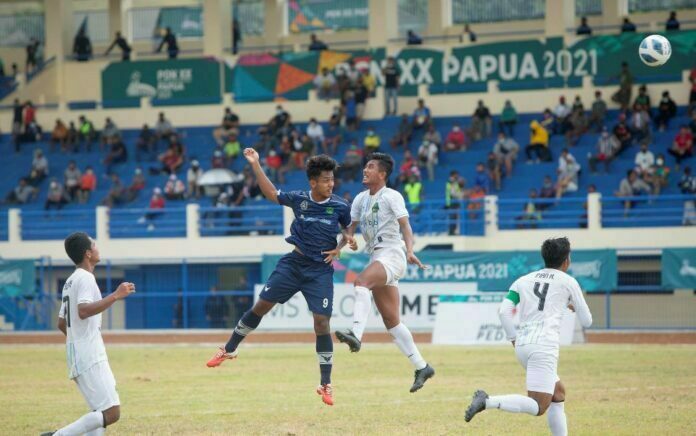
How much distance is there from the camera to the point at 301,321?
112 feet

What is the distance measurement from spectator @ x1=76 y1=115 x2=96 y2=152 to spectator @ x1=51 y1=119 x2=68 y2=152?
1.99 ft

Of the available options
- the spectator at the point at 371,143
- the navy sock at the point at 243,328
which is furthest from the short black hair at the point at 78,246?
the spectator at the point at 371,143

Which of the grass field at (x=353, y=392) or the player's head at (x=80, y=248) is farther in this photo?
the grass field at (x=353, y=392)

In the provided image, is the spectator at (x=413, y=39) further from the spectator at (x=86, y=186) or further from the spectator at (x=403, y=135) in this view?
the spectator at (x=86, y=186)

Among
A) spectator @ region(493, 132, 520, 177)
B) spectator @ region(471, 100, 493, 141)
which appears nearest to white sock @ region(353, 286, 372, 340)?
spectator @ region(493, 132, 520, 177)

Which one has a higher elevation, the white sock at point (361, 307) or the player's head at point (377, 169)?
the player's head at point (377, 169)

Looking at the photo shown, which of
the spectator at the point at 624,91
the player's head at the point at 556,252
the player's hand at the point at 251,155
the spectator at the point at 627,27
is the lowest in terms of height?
the player's head at the point at 556,252

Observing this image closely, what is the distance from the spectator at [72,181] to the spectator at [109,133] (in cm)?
216

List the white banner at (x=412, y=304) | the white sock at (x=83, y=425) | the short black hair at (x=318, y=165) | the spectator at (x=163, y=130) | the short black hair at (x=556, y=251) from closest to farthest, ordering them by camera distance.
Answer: the white sock at (x=83, y=425) < the short black hair at (x=556, y=251) < the short black hair at (x=318, y=165) < the white banner at (x=412, y=304) < the spectator at (x=163, y=130)

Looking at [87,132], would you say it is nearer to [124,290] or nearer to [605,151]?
[605,151]

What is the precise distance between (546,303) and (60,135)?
38.2m

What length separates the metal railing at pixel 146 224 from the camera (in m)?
41.3

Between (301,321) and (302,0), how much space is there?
22336 mm

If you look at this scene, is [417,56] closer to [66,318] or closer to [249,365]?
[249,365]
